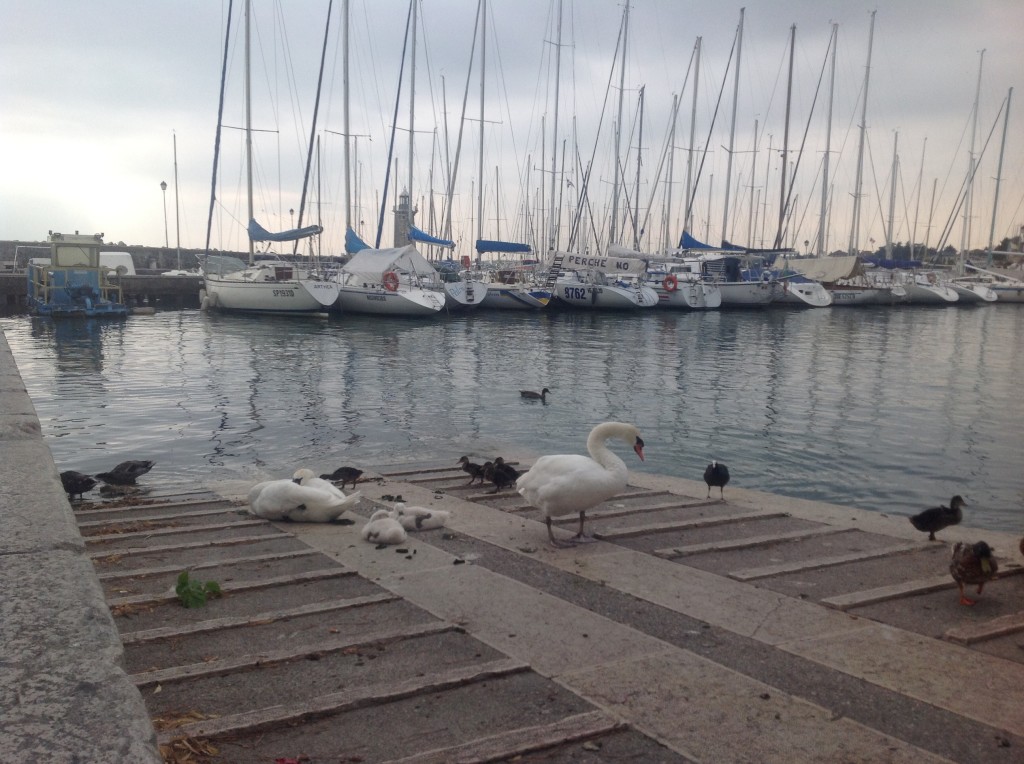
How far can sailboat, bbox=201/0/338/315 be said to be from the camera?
4709 cm

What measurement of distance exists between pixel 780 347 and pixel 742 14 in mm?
35931

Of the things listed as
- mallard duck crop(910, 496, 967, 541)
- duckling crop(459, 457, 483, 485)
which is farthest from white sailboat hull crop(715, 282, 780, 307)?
mallard duck crop(910, 496, 967, 541)

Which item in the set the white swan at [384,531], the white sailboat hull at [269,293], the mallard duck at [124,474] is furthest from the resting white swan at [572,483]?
the white sailboat hull at [269,293]

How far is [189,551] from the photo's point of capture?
747cm

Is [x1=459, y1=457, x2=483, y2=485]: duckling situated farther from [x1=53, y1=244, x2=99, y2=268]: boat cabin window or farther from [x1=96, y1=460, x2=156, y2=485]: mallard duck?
[x1=53, y1=244, x2=99, y2=268]: boat cabin window

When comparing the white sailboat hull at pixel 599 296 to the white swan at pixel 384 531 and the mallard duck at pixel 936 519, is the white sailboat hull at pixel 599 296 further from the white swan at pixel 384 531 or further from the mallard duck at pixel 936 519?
the white swan at pixel 384 531

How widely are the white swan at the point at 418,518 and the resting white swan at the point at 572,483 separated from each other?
877 millimetres

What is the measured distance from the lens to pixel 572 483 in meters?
7.47

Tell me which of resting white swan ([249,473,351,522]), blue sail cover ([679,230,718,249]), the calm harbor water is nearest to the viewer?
resting white swan ([249,473,351,522])

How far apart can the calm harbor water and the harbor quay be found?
5666 millimetres

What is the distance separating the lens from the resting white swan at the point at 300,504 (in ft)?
28.0

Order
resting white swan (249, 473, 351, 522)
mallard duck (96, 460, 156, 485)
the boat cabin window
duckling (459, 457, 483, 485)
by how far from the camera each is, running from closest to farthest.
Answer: resting white swan (249, 473, 351, 522), duckling (459, 457, 483, 485), mallard duck (96, 460, 156, 485), the boat cabin window

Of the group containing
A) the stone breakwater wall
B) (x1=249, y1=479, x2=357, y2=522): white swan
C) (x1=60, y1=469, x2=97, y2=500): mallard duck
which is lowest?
(x1=60, y1=469, x2=97, y2=500): mallard duck

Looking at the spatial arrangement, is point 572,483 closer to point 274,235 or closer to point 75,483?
point 75,483
